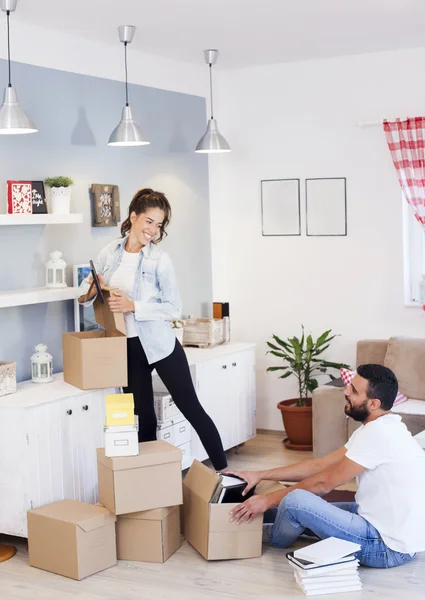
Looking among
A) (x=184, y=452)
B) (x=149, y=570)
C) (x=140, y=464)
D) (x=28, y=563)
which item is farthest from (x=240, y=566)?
(x=184, y=452)

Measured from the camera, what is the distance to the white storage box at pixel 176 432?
473 cm

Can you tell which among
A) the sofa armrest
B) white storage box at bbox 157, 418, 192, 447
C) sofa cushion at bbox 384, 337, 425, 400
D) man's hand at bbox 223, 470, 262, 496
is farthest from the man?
sofa cushion at bbox 384, 337, 425, 400

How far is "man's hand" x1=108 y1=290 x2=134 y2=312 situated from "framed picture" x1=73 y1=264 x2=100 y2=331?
0.58 metres

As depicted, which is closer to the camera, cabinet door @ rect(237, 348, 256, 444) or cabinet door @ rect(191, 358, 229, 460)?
cabinet door @ rect(191, 358, 229, 460)

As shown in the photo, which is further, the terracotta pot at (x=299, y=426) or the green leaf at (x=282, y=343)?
the green leaf at (x=282, y=343)

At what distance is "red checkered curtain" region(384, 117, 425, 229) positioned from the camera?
5.41 m

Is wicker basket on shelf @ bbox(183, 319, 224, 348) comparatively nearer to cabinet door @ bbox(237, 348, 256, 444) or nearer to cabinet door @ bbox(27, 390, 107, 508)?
cabinet door @ bbox(237, 348, 256, 444)

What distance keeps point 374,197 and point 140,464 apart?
2.75 m

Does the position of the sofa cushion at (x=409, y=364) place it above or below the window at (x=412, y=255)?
below

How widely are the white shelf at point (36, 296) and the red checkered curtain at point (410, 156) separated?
7.37 feet

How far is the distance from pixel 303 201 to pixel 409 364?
1417 mm

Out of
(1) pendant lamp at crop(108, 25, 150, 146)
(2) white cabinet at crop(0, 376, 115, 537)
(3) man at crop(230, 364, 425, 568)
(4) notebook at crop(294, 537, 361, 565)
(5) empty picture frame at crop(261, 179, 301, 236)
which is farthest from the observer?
(5) empty picture frame at crop(261, 179, 301, 236)

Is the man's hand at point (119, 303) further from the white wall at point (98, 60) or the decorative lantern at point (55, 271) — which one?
the white wall at point (98, 60)

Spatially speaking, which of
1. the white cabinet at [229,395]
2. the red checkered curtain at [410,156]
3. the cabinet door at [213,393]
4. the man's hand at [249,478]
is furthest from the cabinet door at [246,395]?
the man's hand at [249,478]
